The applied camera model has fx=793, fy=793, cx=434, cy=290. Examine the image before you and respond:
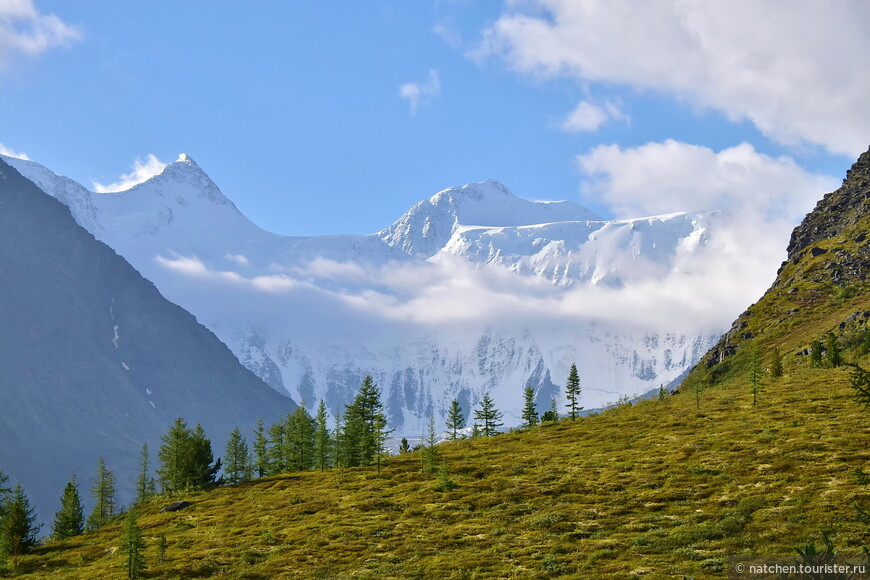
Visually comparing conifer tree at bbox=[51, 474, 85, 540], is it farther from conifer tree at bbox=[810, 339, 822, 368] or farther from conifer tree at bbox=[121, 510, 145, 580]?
conifer tree at bbox=[810, 339, 822, 368]

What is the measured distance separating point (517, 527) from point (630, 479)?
49.0 feet

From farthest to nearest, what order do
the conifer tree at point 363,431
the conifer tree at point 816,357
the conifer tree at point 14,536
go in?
the conifer tree at point 816,357
the conifer tree at point 363,431
the conifer tree at point 14,536

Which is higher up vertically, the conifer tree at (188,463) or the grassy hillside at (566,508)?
the conifer tree at (188,463)

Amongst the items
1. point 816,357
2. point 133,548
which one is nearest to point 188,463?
point 133,548

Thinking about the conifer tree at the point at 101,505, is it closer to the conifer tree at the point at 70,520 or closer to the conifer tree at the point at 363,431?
the conifer tree at the point at 70,520

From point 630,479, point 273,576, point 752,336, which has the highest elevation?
point 752,336

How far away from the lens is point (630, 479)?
72.4m

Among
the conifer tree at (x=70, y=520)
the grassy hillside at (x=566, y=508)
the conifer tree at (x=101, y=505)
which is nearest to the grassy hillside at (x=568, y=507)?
the grassy hillside at (x=566, y=508)

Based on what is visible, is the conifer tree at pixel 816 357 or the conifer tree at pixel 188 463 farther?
the conifer tree at pixel 816 357

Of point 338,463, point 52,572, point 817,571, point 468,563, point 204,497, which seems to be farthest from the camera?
point 338,463

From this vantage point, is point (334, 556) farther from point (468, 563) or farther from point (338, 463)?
point (338, 463)

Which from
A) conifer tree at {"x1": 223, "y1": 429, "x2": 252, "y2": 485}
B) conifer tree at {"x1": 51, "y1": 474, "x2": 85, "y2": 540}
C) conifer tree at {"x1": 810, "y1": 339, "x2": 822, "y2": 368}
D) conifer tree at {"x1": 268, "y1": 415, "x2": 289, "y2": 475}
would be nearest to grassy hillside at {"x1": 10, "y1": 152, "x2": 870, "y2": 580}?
conifer tree at {"x1": 223, "y1": 429, "x2": 252, "y2": 485}

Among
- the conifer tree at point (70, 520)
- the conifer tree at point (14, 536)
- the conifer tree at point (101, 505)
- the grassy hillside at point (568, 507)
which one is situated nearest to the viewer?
the grassy hillside at point (568, 507)

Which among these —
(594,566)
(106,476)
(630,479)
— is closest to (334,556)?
(594,566)
